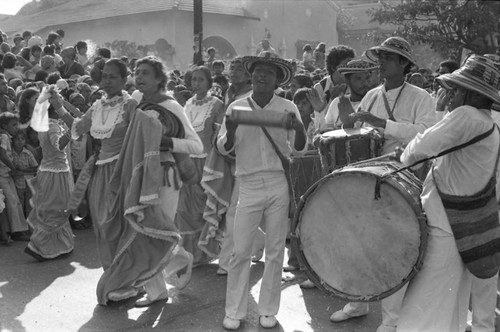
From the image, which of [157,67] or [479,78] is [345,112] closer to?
[479,78]

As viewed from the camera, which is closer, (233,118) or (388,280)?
(388,280)

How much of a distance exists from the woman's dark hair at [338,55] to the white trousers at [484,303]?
2.81m

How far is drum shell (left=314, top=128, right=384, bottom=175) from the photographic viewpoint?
15.6 ft

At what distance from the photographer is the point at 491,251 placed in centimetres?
395

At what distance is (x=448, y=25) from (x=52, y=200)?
1223 centimetres

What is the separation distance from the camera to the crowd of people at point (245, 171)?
3.93 meters

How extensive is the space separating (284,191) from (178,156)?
116 cm

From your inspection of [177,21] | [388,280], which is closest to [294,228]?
[388,280]

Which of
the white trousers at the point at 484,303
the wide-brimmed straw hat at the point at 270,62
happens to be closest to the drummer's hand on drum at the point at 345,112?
the wide-brimmed straw hat at the point at 270,62

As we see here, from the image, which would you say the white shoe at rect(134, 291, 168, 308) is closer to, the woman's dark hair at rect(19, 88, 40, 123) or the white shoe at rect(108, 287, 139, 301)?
the white shoe at rect(108, 287, 139, 301)

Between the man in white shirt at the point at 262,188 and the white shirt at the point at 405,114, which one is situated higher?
the white shirt at the point at 405,114

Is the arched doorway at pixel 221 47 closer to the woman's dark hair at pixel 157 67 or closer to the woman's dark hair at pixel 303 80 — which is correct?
the woman's dark hair at pixel 303 80

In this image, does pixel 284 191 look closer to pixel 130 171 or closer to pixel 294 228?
pixel 294 228

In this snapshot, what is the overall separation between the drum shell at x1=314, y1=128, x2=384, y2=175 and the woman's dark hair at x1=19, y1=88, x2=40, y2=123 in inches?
186
